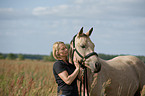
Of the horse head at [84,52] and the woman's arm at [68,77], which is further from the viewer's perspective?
the horse head at [84,52]

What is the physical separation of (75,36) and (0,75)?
5.38m

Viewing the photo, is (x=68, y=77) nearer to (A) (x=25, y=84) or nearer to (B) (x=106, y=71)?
(B) (x=106, y=71)

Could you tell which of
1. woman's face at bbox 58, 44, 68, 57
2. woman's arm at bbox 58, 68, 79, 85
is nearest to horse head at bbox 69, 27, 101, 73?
woman's face at bbox 58, 44, 68, 57

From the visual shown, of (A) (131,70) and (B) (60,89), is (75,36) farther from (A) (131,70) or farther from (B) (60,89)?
(A) (131,70)

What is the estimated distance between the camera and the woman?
262cm

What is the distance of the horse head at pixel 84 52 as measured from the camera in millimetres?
2906

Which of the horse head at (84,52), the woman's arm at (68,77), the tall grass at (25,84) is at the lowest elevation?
the tall grass at (25,84)

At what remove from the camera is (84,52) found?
3023 millimetres

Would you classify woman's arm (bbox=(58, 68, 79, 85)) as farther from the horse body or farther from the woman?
the horse body

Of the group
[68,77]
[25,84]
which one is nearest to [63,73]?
[68,77]

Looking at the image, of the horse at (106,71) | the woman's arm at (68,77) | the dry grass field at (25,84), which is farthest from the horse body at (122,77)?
the woman's arm at (68,77)

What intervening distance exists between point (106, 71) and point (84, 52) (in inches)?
41.7

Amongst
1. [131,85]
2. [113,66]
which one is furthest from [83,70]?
[131,85]

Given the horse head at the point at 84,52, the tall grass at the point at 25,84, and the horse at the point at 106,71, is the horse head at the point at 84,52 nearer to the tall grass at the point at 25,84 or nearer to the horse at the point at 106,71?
the horse at the point at 106,71
